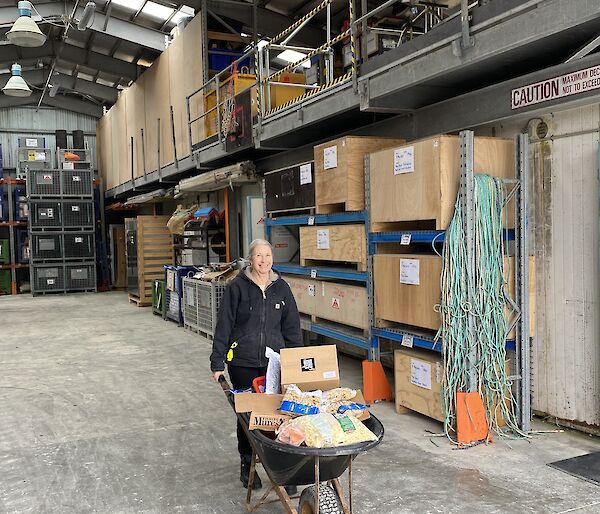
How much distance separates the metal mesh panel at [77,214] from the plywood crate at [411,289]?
1340 centimetres

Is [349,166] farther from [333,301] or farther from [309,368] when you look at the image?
[309,368]

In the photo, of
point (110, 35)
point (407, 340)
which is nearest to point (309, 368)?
point (407, 340)

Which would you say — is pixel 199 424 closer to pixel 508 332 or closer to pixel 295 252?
pixel 508 332

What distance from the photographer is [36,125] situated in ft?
62.2

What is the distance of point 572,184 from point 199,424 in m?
3.40

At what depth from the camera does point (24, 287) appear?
18266 mm

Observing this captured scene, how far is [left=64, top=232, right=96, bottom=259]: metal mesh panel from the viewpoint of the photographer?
16234mm

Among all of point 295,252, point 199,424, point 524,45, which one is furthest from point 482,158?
point 295,252

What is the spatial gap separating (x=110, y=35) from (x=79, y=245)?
636 centimetres

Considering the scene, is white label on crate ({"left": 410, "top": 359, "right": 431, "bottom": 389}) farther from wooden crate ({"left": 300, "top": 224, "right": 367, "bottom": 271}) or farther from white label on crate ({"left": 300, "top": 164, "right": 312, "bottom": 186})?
white label on crate ({"left": 300, "top": 164, "right": 312, "bottom": 186})

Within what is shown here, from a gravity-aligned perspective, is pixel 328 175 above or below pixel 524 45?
below

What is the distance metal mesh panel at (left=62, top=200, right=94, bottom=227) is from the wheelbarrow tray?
49.4 ft

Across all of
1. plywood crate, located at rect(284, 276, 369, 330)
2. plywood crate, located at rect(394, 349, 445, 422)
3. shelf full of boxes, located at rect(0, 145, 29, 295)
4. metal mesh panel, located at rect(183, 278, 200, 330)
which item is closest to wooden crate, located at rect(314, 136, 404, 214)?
plywood crate, located at rect(284, 276, 369, 330)

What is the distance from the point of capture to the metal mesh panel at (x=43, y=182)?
15802 mm
